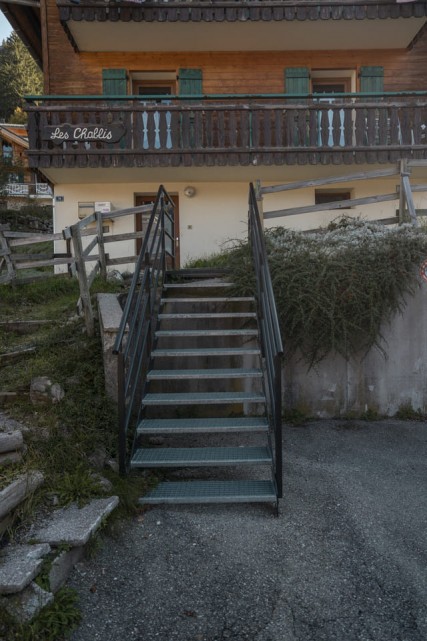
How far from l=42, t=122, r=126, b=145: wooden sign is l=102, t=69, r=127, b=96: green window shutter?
219cm

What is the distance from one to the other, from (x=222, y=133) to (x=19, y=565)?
9956 mm

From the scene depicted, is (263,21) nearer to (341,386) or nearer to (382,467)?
(341,386)

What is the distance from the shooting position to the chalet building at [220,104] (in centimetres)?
1097

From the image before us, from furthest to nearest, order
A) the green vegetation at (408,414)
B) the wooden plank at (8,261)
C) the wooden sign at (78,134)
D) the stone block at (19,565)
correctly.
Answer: the wooden sign at (78,134)
the wooden plank at (8,261)
the green vegetation at (408,414)
the stone block at (19,565)

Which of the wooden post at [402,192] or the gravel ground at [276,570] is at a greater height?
the wooden post at [402,192]

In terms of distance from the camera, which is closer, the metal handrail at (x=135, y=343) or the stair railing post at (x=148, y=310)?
the metal handrail at (x=135, y=343)

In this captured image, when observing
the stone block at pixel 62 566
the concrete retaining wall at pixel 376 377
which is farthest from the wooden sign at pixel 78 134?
the stone block at pixel 62 566

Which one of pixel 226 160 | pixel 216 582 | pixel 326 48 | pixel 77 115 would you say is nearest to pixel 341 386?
pixel 216 582

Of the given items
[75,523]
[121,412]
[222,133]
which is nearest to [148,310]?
[121,412]

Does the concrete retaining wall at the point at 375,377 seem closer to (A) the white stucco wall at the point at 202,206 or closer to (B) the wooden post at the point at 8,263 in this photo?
(B) the wooden post at the point at 8,263

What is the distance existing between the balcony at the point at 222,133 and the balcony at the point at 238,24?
182 cm

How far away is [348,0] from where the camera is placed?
443 inches

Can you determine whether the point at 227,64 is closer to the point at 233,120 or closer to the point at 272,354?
the point at 233,120

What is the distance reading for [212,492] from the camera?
3916mm
